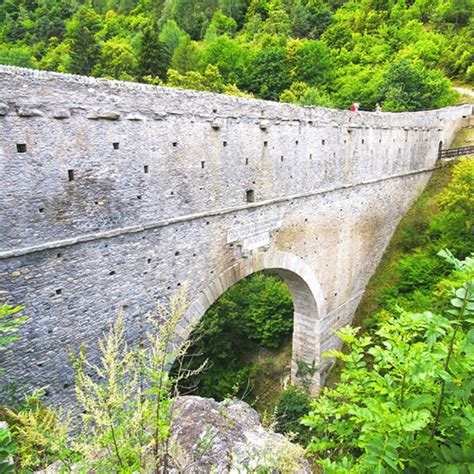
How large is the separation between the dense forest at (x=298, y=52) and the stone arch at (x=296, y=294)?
15.7 meters

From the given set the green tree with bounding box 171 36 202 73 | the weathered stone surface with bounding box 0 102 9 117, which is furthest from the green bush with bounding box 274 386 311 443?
the green tree with bounding box 171 36 202 73

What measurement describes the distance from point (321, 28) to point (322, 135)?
39.2 meters

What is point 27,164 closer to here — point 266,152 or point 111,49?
point 266,152

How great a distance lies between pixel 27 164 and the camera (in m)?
6.34

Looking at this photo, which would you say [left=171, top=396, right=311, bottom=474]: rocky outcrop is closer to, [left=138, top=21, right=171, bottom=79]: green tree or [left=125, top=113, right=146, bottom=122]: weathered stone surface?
[left=125, top=113, right=146, bottom=122]: weathered stone surface

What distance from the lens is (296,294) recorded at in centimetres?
1424

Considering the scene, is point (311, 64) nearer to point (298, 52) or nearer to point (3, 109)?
point (298, 52)

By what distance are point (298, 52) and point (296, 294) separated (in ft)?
80.8

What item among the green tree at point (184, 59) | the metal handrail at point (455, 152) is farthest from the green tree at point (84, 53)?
the metal handrail at point (455, 152)

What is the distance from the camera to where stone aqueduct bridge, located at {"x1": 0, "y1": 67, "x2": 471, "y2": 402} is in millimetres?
6430

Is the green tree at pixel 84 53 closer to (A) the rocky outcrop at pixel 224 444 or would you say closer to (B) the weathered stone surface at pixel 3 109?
(B) the weathered stone surface at pixel 3 109

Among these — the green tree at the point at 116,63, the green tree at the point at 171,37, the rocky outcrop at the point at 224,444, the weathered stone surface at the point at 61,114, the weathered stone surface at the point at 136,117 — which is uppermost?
the green tree at the point at 171,37

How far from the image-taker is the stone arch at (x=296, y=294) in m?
9.98

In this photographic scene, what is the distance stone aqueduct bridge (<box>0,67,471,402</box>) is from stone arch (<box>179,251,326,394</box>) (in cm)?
6
